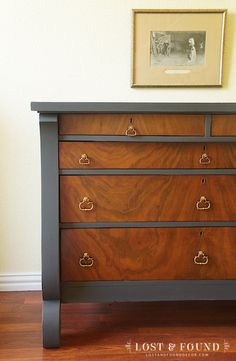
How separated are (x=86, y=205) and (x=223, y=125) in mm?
661

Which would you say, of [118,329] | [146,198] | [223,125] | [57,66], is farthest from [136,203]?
[57,66]

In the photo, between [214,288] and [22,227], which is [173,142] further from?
[22,227]

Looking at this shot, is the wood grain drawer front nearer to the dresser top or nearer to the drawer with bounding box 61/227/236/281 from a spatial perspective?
the dresser top

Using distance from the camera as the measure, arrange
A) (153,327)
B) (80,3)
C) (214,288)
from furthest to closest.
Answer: (80,3) → (153,327) → (214,288)

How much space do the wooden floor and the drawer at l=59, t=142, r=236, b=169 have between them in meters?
0.79

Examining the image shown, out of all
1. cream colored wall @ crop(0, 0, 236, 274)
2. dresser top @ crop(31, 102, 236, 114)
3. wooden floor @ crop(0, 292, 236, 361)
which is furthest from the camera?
cream colored wall @ crop(0, 0, 236, 274)

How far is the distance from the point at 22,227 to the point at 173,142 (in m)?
1.06

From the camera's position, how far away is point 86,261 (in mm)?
1391

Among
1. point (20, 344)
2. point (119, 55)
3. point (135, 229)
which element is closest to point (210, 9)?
point (119, 55)

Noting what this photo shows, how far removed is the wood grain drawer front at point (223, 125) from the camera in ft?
4.38

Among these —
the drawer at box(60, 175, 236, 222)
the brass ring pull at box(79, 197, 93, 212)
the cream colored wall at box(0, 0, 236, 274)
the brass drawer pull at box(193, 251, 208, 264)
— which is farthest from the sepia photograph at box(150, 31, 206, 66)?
the brass drawer pull at box(193, 251, 208, 264)

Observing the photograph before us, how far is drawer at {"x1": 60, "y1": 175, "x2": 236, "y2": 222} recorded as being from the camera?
4.43 feet

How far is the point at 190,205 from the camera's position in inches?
54.4

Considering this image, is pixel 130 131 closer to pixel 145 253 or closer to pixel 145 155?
pixel 145 155
